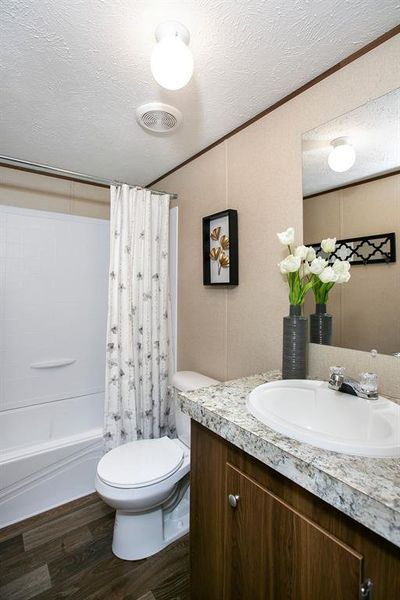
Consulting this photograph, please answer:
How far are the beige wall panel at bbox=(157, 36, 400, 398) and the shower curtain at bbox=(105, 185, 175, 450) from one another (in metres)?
0.29

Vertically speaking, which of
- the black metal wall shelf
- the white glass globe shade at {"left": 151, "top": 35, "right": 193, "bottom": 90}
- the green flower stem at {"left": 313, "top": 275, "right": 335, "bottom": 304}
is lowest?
the green flower stem at {"left": 313, "top": 275, "right": 335, "bottom": 304}

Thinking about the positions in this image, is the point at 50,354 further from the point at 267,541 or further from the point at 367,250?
the point at 367,250

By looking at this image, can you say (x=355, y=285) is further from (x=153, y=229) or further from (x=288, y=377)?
(x=153, y=229)

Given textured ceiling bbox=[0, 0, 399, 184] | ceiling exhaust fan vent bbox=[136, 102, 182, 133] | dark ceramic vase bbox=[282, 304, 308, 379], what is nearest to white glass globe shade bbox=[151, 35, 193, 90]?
textured ceiling bbox=[0, 0, 399, 184]

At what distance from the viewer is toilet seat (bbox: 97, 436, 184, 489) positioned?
1.39 m

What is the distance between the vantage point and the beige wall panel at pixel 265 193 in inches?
45.1

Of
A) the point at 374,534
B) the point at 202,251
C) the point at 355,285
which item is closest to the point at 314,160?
the point at 355,285

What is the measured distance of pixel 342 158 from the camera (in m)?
1.24

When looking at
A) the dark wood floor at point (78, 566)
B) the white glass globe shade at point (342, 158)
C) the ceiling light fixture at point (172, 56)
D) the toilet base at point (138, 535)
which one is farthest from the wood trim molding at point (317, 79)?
the dark wood floor at point (78, 566)

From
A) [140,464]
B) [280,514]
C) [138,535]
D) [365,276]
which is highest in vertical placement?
[365,276]

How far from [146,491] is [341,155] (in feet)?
5.80

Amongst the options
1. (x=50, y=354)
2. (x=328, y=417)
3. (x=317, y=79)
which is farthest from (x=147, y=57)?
(x=50, y=354)

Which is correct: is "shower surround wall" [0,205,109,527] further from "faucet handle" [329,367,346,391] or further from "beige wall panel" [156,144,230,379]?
"faucet handle" [329,367,346,391]

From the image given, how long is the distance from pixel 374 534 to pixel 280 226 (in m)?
1.21
